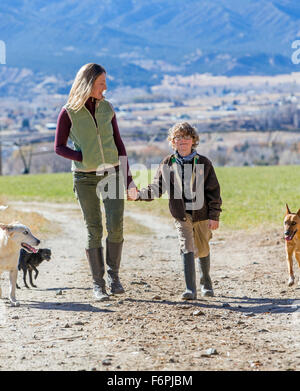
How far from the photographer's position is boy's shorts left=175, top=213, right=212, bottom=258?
8945mm

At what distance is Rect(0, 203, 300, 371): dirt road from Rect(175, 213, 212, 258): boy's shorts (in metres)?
0.56

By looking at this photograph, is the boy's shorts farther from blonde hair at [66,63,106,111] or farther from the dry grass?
the dry grass

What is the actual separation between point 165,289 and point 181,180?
171cm

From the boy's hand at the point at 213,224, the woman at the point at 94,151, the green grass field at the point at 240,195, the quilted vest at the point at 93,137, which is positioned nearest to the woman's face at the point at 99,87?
the woman at the point at 94,151

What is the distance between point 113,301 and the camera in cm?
903

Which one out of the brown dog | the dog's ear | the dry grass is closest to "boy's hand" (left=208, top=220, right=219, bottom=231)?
the brown dog

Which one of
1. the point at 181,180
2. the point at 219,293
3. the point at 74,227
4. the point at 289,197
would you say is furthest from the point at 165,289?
the point at 289,197

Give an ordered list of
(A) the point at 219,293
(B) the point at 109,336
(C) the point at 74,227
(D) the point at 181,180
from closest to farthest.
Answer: (B) the point at 109,336 → (D) the point at 181,180 → (A) the point at 219,293 → (C) the point at 74,227

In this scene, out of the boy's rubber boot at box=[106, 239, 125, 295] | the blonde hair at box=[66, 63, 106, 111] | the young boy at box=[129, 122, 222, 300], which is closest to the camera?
the blonde hair at box=[66, 63, 106, 111]

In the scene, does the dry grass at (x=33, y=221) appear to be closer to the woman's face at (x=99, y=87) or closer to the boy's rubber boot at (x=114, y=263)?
the boy's rubber boot at (x=114, y=263)

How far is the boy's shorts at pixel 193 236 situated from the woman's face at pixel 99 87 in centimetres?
159

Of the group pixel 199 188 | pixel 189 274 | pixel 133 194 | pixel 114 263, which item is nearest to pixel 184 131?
pixel 199 188
